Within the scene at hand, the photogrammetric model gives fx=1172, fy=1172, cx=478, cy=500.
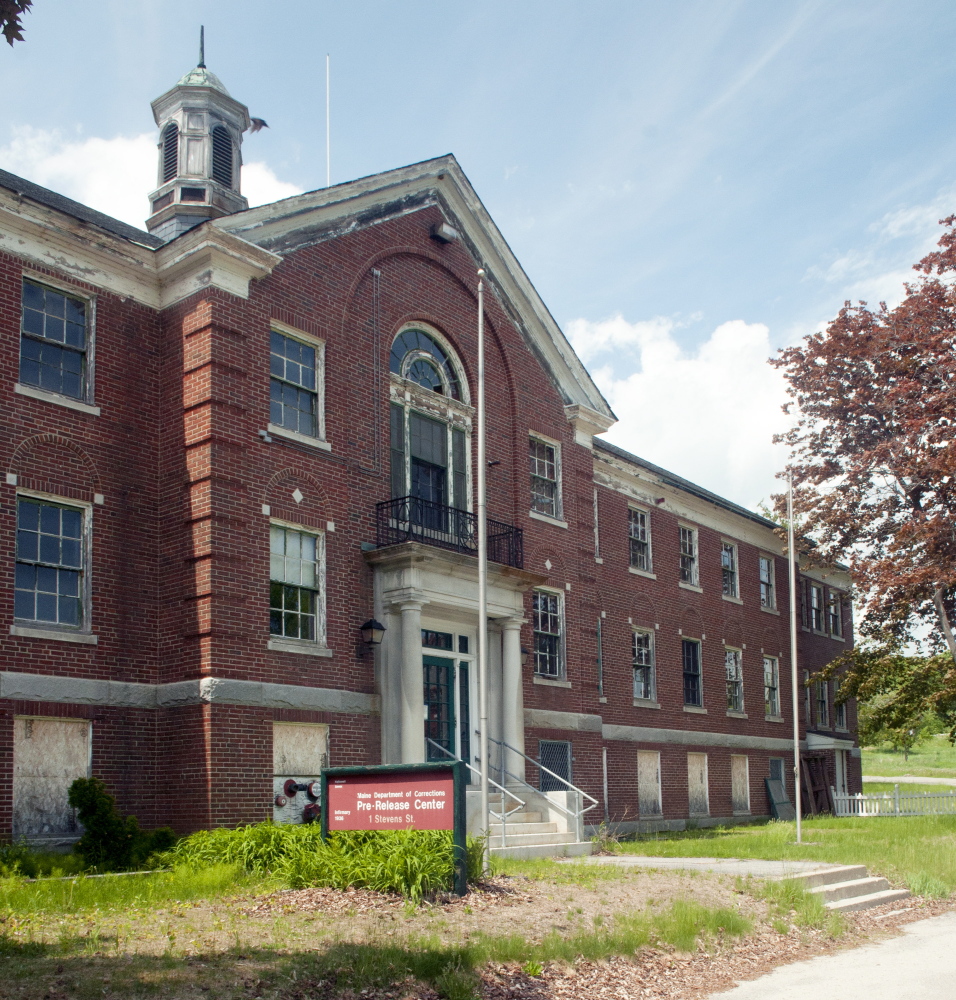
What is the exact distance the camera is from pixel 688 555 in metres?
31.4

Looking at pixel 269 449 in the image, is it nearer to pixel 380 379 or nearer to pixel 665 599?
pixel 380 379

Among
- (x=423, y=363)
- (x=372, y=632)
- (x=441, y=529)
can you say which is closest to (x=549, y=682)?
(x=441, y=529)

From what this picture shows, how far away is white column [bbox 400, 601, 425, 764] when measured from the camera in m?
18.3

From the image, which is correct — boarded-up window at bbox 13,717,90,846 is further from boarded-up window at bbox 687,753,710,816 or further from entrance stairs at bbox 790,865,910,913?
boarded-up window at bbox 687,753,710,816

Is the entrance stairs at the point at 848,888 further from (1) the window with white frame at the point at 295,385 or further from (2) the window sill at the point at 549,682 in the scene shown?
(1) the window with white frame at the point at 295,385

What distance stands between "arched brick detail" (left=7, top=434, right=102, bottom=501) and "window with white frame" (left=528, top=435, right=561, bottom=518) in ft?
31.5

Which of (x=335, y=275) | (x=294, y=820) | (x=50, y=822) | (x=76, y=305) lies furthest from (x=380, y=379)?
(x=50, y=822)

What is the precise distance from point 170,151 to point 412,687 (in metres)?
13.8

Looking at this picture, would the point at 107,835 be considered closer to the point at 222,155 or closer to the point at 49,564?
the point at 49,564

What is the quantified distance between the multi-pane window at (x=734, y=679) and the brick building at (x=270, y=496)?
7193 mm

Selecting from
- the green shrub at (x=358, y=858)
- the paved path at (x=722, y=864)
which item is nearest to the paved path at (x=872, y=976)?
the paved path at (x=722, y=864)

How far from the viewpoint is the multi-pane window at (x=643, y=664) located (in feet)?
92.4

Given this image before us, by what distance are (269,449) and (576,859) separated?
778cm

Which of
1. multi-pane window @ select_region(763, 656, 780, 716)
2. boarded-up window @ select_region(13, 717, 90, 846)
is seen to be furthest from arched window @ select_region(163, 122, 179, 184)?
multi-pane window @ select_region(763, 656, 780, 716)
